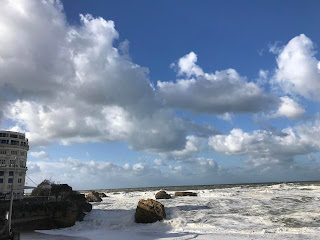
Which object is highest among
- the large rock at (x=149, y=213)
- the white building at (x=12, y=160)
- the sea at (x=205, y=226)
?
the white building at (x=12, y=160)

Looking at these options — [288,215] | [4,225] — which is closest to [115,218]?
[4,225]

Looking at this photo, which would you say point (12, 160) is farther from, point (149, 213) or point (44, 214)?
point (149, 213)

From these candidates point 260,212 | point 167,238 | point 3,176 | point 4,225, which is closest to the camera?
point 4,225

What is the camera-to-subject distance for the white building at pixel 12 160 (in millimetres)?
48969

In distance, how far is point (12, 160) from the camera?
165 ft

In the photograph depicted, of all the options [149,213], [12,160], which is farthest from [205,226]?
[12,160]

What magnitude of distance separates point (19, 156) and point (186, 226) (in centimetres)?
3610

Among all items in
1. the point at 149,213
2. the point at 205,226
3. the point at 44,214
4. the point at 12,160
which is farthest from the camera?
the point at 12,160

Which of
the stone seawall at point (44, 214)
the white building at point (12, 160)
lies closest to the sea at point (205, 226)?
the stone seawall at point (44, 214)

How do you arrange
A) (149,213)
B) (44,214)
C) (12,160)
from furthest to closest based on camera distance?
(12,160), (44,214), (149,213)

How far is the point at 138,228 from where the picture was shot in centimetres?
3359

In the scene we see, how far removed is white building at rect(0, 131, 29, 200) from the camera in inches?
1928

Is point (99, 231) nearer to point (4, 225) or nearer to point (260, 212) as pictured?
point (4, 225)

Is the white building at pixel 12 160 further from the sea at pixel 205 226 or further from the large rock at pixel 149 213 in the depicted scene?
the large rock at pixel 149 213
